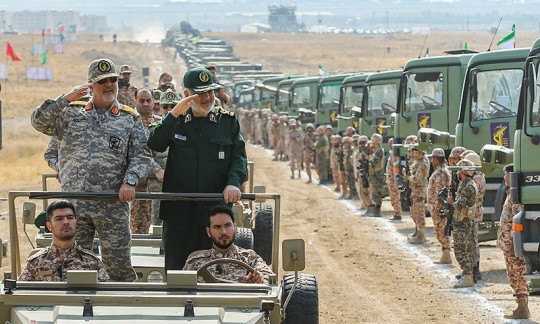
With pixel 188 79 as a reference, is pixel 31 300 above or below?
below

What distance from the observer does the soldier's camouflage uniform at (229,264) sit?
1030cm

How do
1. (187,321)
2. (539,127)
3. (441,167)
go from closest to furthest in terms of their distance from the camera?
(187,321) < (539,127) < (441,167)

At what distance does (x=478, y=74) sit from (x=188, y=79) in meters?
11.4

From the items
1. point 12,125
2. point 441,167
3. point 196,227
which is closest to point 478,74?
point 441,167

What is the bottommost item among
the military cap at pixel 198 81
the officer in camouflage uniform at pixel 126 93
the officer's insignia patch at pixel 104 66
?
the officer in camouflage uniform at pixel 126 93

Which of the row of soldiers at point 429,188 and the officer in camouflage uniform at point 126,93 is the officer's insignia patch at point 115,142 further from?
the officer in camouflage uniform at point 126,93

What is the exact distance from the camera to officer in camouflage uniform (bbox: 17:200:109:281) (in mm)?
10148

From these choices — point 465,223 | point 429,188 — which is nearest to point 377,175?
point 429,188

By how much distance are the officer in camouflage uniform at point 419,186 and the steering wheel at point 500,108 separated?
1247 millimetres

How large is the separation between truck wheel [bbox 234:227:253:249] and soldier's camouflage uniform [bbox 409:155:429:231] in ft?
25.8

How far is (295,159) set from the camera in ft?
130

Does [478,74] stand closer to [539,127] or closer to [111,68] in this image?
[539,127]

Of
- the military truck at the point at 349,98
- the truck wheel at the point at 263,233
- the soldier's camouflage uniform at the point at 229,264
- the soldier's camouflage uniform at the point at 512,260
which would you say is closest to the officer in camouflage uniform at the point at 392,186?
the truck wheel at the point at 263,233

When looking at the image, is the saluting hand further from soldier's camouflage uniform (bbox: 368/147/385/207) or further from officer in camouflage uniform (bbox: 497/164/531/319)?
soldier's camouflage uniform (bbox: 368/147/385/207)
